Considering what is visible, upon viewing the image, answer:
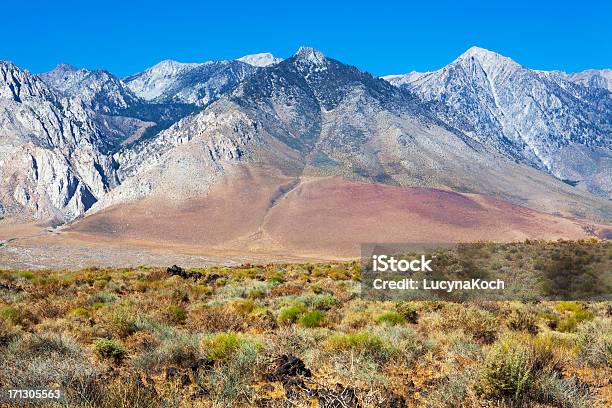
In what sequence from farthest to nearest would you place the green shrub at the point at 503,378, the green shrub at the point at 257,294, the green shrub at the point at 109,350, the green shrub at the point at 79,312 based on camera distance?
the green shrub at the point at 257,294, the green shrub at the point at 79,312, the green shrub at the point at 109,350, the green shrub at the point at 503,378

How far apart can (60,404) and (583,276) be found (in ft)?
50.4

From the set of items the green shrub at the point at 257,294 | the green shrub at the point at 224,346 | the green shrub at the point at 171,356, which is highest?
the green shrub at the point at 224,346

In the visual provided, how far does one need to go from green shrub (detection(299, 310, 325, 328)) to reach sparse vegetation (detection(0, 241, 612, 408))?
4cm

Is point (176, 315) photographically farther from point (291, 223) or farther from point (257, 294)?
point (291, 223)

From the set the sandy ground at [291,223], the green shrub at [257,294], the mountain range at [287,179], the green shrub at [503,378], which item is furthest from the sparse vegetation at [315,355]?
the mountain range at [287,179]

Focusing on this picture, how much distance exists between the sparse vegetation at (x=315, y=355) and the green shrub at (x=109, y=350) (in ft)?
0.06

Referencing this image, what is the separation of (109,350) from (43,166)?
178820mm

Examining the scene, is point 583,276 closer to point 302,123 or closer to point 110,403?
point 110,403

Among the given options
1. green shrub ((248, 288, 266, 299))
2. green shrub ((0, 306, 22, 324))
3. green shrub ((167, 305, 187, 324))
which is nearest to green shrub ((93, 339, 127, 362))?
green shrub ((167, 305, 187, 324))

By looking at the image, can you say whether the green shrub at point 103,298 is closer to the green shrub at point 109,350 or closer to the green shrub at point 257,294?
the green shrub at point 257,294

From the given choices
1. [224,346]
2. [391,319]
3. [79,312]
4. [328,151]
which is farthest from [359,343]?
[328,151]

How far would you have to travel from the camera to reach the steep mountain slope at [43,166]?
511ft

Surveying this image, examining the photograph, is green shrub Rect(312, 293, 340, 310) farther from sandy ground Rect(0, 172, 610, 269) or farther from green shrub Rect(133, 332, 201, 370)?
sandy ground Rect(0, 172, 610, 269)

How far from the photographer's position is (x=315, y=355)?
26.1ft
